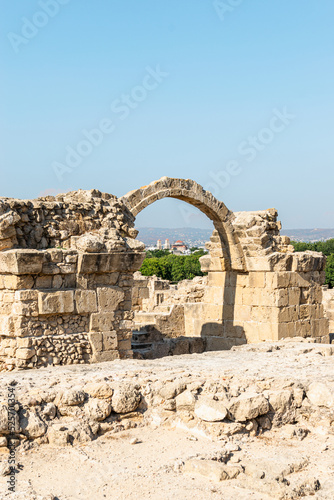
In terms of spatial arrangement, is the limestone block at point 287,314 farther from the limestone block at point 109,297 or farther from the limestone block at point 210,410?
the limestone block at point 210,410

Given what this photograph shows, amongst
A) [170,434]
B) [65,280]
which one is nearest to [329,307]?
[65,280]

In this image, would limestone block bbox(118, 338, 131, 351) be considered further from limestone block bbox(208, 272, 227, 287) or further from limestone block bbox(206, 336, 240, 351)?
limestone block bbox(208, 272, 227, 287)

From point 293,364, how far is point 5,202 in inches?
165

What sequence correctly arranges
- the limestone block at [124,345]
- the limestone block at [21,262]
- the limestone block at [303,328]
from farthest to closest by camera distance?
the limestone block at [303,328], the limestone block at [124,345], the limestone block at [21,262]

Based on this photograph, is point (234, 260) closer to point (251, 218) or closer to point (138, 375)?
point (251, 218)

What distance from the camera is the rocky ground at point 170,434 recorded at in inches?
157

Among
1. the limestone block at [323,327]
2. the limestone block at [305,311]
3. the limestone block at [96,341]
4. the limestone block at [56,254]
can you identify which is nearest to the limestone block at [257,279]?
the limestone block at [305,311]

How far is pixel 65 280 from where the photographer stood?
25.3 ft

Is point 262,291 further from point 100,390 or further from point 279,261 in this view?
point 100,390

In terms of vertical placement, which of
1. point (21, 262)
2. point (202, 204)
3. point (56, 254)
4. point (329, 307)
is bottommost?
point (329, 307)

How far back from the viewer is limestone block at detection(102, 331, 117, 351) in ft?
26.1

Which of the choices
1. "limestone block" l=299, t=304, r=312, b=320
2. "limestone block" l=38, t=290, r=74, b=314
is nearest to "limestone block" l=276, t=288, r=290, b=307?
"limestone block" l=299, t=304, r=312, b=320

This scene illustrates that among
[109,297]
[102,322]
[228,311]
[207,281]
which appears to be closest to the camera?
[102,322]

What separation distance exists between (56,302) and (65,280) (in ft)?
1.30
